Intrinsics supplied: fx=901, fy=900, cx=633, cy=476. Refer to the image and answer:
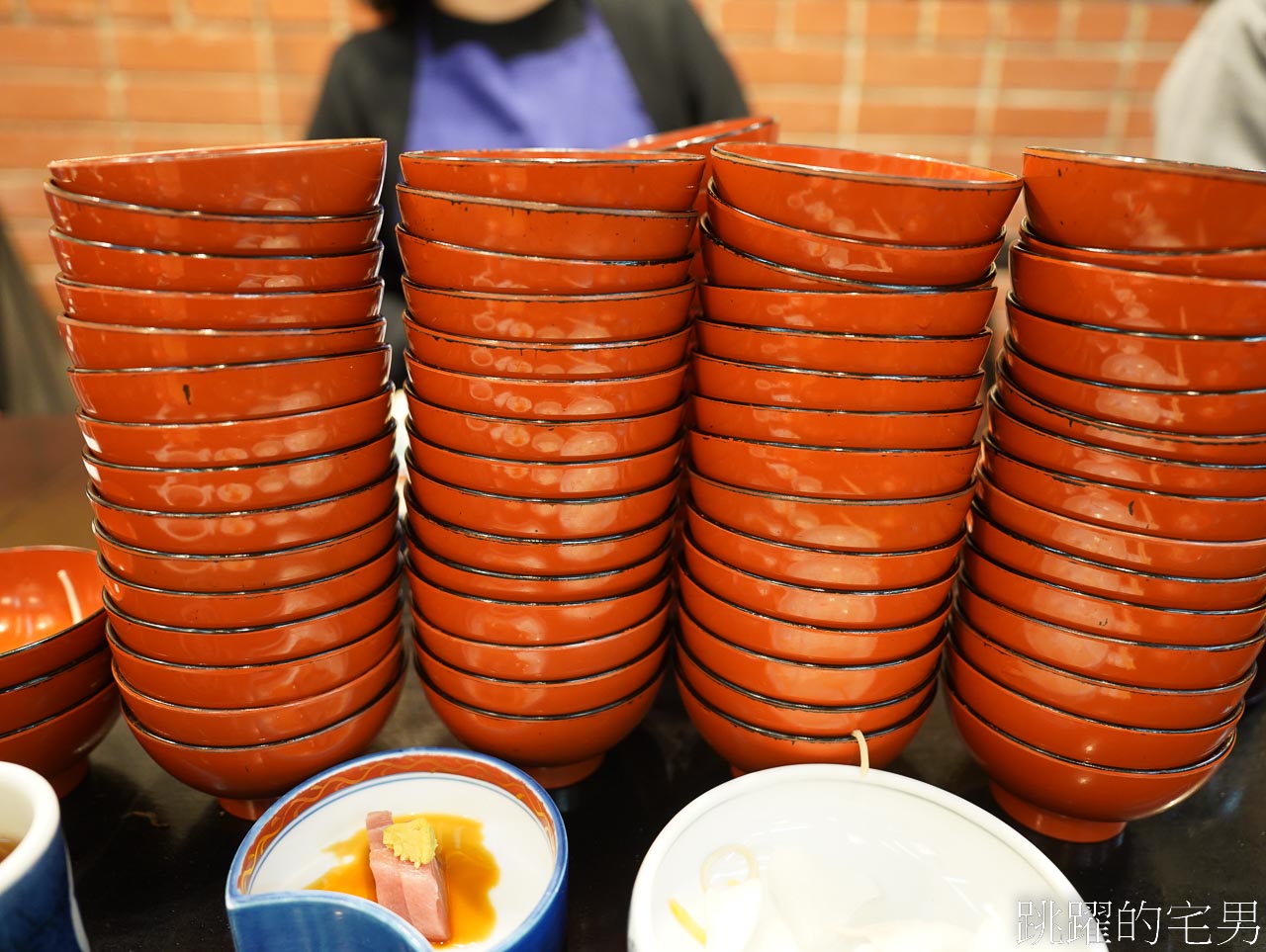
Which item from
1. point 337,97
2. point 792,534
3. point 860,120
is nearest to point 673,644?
point 792,534

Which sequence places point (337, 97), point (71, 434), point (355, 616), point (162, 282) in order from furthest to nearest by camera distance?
point (337, 97), point (71, 434), point (355, 616), point (162, 282)

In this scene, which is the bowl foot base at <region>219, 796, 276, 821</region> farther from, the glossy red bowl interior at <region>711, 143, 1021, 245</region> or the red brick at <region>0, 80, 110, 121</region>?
the red brick at <region>0, 80, 110, 121</region>

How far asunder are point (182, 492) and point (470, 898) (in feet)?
1.08

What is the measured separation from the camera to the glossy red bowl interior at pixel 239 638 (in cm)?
62

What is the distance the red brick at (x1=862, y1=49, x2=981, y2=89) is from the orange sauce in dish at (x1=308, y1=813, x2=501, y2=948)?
216cm

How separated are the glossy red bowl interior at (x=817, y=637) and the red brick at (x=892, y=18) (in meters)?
1.98

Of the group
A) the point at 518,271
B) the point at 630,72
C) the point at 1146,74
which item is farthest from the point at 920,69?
the point at 518,271

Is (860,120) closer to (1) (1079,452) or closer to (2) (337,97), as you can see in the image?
(2) (337,97)

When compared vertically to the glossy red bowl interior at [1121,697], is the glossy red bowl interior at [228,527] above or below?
above

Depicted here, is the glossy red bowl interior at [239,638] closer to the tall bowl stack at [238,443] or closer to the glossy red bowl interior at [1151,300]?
the tall bowl stack at [238,443]

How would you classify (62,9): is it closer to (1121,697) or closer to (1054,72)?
(1054,72)

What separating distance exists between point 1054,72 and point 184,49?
212cm

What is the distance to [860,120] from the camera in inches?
90.6

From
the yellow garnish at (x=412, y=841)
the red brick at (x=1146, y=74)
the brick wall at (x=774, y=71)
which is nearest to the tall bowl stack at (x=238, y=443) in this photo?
the yellow garnish at (x=412, y=841)
